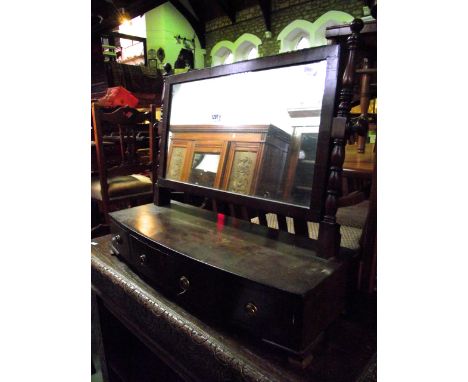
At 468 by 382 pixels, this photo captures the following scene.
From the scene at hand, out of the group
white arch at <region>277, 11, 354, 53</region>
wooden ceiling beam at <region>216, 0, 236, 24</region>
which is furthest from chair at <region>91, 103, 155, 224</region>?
wooden ceiling beam at <region>216, 0, 236, 24</region>

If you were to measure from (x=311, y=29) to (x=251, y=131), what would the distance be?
26.8 feet

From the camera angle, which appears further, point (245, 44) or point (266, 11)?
point (245, 44)

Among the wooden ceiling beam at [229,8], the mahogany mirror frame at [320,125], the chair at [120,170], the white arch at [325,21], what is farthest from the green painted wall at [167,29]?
the mahogany mirror frame at [320,125]

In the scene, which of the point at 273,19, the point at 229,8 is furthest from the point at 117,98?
the point at 229,8

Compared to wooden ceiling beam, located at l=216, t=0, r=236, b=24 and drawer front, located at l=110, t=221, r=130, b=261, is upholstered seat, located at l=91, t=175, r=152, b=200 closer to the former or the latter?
drawer front, located at l=110, t=221, r=130, b=261

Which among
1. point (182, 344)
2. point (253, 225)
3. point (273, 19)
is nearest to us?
point (182, 344)

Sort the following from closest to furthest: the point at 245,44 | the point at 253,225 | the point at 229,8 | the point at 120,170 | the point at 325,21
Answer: the point at 253,225
the point at 120,170
the point at 325,21
the point at 229,8
the point at 245,44

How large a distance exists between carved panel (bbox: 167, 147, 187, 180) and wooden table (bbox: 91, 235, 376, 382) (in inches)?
14.4

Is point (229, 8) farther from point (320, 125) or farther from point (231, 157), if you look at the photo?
point (320, 125)

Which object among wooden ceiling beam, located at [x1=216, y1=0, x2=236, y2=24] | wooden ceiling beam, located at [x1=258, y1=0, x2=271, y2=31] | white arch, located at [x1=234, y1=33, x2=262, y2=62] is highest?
wooden ceiling beam, located at [x1=216, y1=0, x2=236, y2=24]

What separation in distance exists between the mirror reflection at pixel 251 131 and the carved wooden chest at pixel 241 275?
0.47ft

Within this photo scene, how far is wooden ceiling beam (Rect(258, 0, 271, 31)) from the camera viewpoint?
835cm

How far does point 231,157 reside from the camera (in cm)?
98

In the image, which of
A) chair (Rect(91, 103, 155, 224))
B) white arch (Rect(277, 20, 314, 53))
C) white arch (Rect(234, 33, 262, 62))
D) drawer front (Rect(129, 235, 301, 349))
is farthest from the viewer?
white arch (Rect(234, 33, 262, 62))
